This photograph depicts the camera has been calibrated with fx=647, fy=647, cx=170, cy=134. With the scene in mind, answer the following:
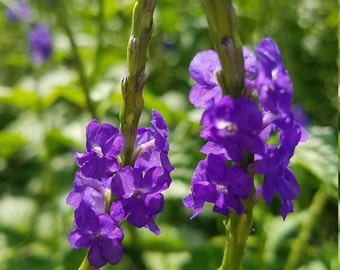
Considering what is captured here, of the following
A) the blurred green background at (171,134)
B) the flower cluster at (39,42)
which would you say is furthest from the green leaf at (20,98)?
the flower cluster at (39,42)

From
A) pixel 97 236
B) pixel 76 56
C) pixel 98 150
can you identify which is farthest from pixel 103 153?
pixel 76 56

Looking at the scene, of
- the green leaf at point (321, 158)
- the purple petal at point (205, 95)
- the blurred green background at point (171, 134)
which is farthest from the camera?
the blurred green background at point (171, 134)

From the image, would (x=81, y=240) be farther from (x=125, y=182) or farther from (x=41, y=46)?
(x=41, y=46)

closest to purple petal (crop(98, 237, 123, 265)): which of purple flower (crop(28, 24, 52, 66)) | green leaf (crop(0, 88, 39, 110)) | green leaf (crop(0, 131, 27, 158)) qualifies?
green leaf (crop(0, 88, 39, 110))

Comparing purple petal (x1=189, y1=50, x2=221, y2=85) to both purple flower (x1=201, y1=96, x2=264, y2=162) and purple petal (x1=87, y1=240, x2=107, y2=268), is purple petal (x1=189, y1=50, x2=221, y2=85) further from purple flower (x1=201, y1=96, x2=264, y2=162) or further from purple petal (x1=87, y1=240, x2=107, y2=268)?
purple petal (x1=87, y1=240, x2=107, y2=268)

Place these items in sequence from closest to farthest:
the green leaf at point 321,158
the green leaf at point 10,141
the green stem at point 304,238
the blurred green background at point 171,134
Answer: the green leaf at point 321,158 → the green stem at point 304,238 → the blurred green background at point 171,134 → the green leaf at point 10,141

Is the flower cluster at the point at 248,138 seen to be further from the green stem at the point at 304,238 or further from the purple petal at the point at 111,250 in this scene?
the green stem at the point at 304,238

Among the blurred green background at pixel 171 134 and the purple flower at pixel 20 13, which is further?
the purple flower at pixel 20 13

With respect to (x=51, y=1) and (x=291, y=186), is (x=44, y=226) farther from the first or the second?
(x=291, y=186)
